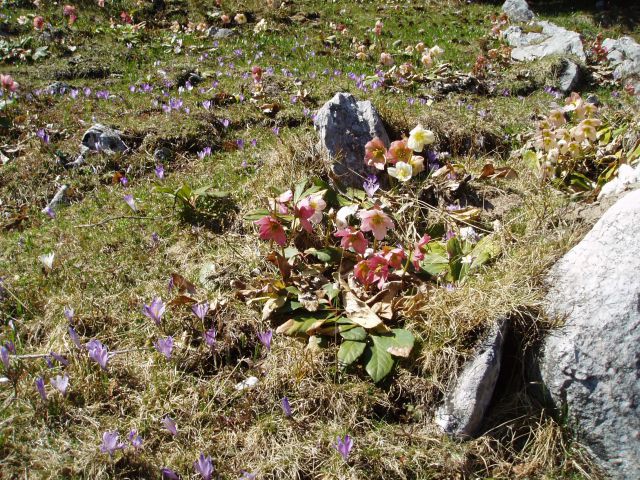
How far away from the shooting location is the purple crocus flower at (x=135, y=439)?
2.27 metres

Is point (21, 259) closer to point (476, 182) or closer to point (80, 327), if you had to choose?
point (80, 327)

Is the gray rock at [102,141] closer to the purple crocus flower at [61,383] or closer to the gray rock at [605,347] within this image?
the purple crocus flower at [61,383]

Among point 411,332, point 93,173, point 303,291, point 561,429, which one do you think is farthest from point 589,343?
point 93,173

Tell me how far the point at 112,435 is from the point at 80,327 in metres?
0.98

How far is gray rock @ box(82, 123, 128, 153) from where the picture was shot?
16.1 ft

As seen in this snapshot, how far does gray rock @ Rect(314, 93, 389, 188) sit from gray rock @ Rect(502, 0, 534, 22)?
36.7ft

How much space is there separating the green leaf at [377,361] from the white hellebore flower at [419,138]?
1.35 metres

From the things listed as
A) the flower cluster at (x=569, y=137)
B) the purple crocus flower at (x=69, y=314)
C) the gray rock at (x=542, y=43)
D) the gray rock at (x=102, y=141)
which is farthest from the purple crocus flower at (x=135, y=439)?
the gray rock at (x=542, y=43)

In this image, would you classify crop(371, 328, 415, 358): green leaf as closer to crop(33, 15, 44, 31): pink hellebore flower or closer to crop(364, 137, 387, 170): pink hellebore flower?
crop(364, 137, 387, 170): pink hellebore flower

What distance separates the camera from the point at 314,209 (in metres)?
2.97

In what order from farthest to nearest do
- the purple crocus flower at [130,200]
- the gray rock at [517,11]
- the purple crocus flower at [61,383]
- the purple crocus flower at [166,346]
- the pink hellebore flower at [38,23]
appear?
the gray rock at [517,11], the pink hellebore flower at [38,23], the purple crocus flower at [130,200], the purple crocus flower at [166,346], the purple crocus flower at [61,383]

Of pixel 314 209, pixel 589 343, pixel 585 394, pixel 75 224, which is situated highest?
pixel 314 209

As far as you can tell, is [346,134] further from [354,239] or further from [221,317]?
[221,317]

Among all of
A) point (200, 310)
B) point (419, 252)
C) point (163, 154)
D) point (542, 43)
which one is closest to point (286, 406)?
point (200, 310)
